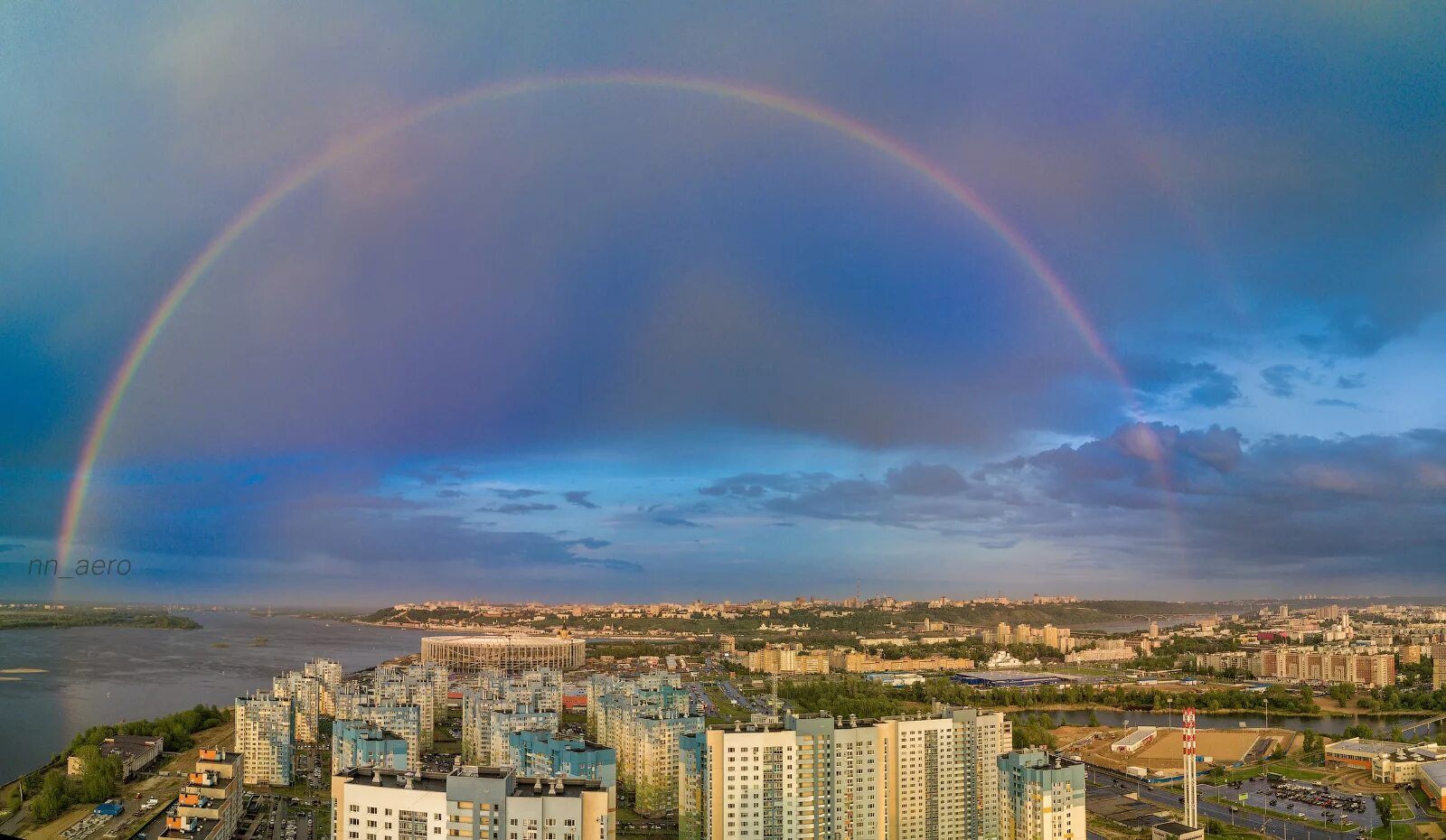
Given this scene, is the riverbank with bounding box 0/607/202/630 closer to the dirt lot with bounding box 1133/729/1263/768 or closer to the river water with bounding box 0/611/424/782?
the river water with bounding box 0/611/424/782

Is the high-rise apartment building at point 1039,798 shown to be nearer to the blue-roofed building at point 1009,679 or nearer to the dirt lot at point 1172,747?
the dirt lot at point 1172,747

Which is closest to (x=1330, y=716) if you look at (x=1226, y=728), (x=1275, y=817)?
(x=1226, y=728)

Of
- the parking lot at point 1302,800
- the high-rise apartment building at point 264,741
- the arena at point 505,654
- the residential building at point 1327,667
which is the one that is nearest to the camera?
the parking lot at point 1302,800

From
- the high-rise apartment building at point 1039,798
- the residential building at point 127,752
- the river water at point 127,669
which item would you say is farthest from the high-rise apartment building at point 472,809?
the river water at point 127,669

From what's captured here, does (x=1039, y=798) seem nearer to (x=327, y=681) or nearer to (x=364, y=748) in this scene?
(x=364, y=748)

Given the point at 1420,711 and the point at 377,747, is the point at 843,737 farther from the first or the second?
the point at 1420,711

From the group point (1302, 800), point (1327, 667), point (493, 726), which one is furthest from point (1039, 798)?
point (1327, 667)

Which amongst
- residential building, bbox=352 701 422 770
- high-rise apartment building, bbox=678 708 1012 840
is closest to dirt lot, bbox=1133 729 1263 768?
high-rise apartment building, bbox=678 708 1012 840
